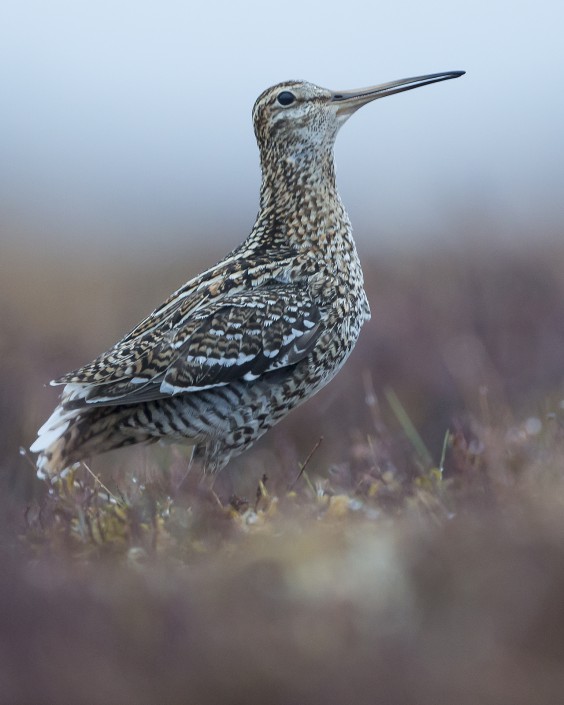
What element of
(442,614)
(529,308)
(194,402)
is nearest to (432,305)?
(529,308)

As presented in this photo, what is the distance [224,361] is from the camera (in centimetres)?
593

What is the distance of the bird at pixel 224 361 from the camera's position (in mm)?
5945

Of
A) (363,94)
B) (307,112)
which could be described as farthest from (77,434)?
(363,94)

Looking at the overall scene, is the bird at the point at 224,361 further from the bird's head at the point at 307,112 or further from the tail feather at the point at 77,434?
the bird's head at the point at 307,112

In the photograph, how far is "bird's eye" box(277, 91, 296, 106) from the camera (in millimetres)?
6895

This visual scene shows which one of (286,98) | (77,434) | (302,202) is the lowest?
(77,434)

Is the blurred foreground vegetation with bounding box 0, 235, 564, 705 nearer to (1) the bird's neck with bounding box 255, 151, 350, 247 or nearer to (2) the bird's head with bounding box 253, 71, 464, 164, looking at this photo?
(1) the bird's neck with bounding box 255, 151, 350, 247

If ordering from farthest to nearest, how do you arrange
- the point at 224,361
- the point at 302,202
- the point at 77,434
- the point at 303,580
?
the point at 302,202 < the point at 77,434 < the point at 224,361 < the point at 303,580

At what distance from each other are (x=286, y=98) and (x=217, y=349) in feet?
6.17

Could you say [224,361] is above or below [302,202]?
below

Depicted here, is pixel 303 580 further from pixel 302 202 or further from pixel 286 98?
pixel 286 98

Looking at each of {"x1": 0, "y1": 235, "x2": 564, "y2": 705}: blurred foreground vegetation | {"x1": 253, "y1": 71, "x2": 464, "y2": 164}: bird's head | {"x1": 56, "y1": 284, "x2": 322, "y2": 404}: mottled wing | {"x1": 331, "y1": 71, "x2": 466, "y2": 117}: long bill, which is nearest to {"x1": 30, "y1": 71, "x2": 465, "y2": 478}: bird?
{"x1": 56, "y1": 284, "x2": 322, "y2": 404}: mottled wing

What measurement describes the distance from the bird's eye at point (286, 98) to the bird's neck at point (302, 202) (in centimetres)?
34

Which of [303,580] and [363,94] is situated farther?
[363,94]
